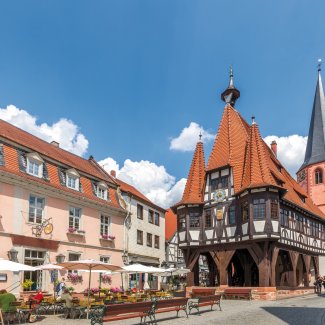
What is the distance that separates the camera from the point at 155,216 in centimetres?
3872

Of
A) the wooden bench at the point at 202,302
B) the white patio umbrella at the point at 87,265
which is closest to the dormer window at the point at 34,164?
the white patio umbrella at the point at 87,265

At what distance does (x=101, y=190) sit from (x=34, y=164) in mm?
7126

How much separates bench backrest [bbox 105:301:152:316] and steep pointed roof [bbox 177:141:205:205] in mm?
A: 17556

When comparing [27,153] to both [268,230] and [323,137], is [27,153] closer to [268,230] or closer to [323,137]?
[268,230]

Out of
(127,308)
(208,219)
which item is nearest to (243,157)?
(208,219)

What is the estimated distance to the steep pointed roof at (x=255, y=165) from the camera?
89.1ft

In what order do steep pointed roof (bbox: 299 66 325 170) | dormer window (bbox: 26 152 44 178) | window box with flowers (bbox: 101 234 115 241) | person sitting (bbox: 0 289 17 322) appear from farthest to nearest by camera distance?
steep pointed roof (bbox: 299 66 325 170), window box with flowers (bbox: 101 234 115 241), dormer window (bbox: 26 152 44 178), person sitting (bbox: 0 289 17 322)

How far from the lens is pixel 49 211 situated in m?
24.2

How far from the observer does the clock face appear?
1176 inches

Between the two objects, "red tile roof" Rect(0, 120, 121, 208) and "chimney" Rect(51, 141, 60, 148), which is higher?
"chimney" Rect(51, 141, 60, 148)

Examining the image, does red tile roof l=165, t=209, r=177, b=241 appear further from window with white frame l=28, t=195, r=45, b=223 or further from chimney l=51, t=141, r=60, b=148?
window with white frame l=28, t=195, r=45, b=223

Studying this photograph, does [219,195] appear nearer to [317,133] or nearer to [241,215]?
[241,215]

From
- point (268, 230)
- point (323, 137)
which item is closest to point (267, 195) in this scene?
point (268, 230)

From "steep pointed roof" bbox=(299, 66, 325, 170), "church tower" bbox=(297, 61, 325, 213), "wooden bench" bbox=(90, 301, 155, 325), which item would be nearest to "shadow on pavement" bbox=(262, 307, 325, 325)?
"wooden bench" bbox=(90, 301, 155, 325)
